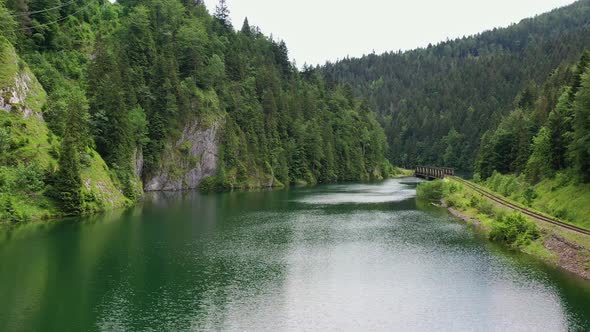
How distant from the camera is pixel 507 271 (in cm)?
4356

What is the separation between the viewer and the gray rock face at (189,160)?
4702 inches

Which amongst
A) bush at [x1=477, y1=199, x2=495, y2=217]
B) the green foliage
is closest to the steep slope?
bush at [x1=477, y1=199, x2=495, y2=217]

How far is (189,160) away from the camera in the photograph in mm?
125062

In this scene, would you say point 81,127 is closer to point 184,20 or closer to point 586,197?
point 586,197

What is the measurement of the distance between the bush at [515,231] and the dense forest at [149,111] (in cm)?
5315

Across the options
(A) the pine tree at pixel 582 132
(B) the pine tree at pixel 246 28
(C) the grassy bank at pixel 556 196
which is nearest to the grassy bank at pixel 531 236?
(C) the grassy bank at pixel 556 196

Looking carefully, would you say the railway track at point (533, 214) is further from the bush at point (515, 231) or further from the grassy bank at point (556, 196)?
the grassy bank at point (556, 196)

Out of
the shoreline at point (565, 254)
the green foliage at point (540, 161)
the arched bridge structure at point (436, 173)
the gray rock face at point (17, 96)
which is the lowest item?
the shoreline at point (565, 254)

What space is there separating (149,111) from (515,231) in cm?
8587

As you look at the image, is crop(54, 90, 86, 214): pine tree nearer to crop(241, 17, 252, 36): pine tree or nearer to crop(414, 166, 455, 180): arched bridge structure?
crop(414, 166, 455, 180): arched bridge structure

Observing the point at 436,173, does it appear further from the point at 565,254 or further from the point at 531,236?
the point at 565,254

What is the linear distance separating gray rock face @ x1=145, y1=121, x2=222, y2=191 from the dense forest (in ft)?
1.04

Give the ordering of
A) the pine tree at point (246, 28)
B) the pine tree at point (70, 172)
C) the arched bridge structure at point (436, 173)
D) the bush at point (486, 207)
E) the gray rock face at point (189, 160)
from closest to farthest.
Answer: the pine tree at point (70, 172) < the bush at point (486, 207) < the gray rock face at point (189, 160) < the arched bridge structure at point (436, 173) < the pine tree at point (246, 28)

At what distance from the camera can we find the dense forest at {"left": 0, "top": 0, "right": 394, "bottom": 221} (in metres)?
69.9
